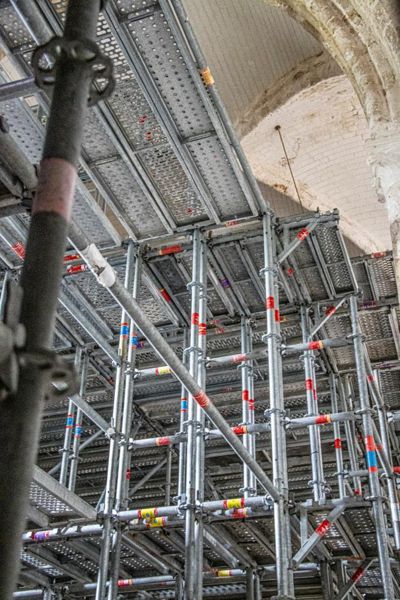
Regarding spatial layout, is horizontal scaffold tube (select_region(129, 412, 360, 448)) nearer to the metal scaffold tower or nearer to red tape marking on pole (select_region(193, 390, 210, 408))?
the metal scaffold tower

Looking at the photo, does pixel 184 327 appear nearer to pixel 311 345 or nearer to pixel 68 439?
pixel 68 439

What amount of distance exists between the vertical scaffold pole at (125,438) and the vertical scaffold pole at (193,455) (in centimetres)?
71

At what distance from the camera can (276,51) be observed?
669 inches

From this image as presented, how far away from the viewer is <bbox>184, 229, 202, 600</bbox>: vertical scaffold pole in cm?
798

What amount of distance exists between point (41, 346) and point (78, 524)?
21.2ft

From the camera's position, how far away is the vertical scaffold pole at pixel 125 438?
8.28 metres

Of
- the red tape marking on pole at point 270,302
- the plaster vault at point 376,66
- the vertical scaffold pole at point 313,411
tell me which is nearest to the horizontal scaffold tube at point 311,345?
the red tape marking on pole at point 270,302

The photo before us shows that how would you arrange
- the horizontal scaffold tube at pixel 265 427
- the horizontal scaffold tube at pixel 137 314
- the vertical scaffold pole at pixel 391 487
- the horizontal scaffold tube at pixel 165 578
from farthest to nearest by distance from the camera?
the horizontal scaffold tube at pixel 165 578
the vertical scaffold pole at pixel 391 487
the horizontal scaffold tube at pixel 265 427
the horizontal scaffold tube at pixel 137 314

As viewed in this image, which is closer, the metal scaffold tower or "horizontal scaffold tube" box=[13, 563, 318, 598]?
the metal scaffold tower

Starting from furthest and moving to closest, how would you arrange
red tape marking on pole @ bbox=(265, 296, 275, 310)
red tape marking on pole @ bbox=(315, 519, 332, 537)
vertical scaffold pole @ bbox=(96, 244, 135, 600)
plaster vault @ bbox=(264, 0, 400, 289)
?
red tape marking on pole @ bbox=(265, 296, 275, 310)
red tape marking on pole @ bbox=(315, 519, 332, 537)
vertical scaffold pole @ bbox=(96, 244, 135, 600)
plaster vault @ bbox=(264, 0, 400, 289)

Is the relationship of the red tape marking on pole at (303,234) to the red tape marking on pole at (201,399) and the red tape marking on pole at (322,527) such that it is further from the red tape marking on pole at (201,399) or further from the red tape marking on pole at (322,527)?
the red tape marking on pole at (201,399)

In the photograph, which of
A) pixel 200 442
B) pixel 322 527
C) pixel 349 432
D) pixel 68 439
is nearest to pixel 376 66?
pixel 200 442

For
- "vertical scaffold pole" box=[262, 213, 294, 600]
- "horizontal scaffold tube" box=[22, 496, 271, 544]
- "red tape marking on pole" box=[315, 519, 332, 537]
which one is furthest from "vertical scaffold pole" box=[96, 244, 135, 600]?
"red tape marking on pole" box=[315, 519, 332, 537]

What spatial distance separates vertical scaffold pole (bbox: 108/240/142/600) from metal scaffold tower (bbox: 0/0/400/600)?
2 cm
